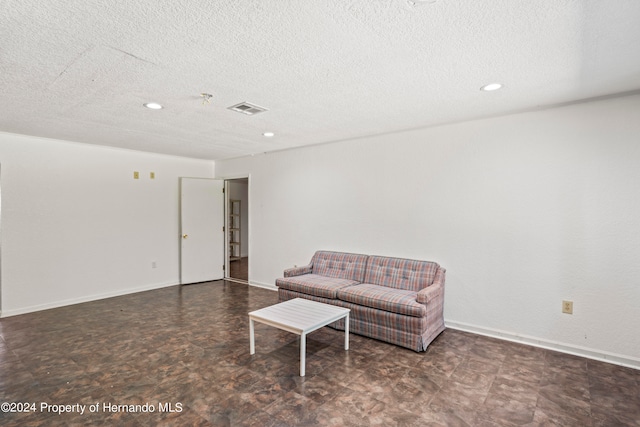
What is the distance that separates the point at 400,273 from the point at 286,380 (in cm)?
185

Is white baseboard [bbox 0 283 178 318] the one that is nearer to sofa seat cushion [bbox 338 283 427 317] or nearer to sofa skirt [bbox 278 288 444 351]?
sofa skirt [bbox 278 288 444 351]

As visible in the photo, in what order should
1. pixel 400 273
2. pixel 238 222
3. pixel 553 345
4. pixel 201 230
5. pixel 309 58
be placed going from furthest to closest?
pixel 238 222, pixel 201 230, pixel 400 273, pixel 553 345, pixel 309 58

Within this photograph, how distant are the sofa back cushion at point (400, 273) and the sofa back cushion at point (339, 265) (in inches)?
4.8

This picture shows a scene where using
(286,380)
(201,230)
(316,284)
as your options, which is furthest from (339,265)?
(201,230)

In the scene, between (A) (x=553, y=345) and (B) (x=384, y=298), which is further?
(B) (x=384, y=298)

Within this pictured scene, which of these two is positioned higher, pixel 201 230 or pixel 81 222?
pixel 81 222

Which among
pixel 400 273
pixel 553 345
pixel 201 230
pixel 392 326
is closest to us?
pixel 553 345

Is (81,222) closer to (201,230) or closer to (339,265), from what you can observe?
(201,230)

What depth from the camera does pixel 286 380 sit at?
8.14ft

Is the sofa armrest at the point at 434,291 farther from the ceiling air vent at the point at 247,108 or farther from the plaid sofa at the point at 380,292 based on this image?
the ceiling air vent at the point at 247,108

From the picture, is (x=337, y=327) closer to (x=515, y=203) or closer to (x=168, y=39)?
(x=515, y=203)

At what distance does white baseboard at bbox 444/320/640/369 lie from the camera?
8.94 ft

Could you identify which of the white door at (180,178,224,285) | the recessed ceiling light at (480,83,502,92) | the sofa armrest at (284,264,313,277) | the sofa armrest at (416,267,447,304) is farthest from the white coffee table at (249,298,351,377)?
the white door at (180,178,224,285)

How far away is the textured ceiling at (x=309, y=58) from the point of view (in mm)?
1567
